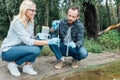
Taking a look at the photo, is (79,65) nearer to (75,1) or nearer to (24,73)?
(24,73)

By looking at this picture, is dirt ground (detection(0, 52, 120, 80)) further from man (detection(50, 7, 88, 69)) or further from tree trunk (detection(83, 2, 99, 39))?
tree trunk (detection(83, 2, 99, 39))


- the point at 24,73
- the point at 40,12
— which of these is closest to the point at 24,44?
the point at 24,73

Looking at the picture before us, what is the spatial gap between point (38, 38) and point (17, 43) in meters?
0.43

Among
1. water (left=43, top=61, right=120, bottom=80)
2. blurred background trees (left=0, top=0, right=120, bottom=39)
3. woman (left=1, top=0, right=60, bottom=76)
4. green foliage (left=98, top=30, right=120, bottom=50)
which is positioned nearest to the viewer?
woman (left=1, top=0, right=60, bottom=76)

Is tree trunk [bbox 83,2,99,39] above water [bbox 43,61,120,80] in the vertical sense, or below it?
above

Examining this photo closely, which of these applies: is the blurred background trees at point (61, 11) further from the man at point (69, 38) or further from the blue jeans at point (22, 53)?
the blue jeans at point (22, 53)

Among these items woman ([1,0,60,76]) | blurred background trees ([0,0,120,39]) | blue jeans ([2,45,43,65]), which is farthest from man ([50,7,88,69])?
blurred background trees ([0,0,120,39])

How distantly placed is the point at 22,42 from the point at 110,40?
4.58 m

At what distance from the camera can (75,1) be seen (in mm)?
9688

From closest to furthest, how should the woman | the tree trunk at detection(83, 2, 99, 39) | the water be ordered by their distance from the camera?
the woman, the water, the tree trunk at detection(83, 2, 99, 39)

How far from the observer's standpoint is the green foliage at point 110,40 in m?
9.58

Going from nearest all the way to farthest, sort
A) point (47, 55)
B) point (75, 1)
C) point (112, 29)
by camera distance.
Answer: point (47, 55)
point (75, 1)
point (112, 29)

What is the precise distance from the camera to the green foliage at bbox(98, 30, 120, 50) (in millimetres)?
9578

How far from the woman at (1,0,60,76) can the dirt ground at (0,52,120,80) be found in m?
0.14
